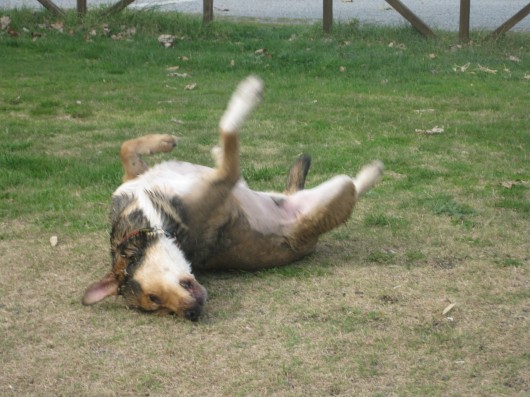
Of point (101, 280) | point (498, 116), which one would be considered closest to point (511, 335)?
point (101, 280)

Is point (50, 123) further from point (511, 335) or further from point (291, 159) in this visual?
point (511, 335)

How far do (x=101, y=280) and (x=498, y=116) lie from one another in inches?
256

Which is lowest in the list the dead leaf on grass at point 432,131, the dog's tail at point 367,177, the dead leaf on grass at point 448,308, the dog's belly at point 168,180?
the dead leaf on grass at point 448,308

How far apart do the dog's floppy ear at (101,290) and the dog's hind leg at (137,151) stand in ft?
4.00

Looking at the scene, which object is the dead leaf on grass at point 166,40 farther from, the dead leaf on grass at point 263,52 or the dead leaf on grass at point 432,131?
the dead leaf on grass at point 432,131

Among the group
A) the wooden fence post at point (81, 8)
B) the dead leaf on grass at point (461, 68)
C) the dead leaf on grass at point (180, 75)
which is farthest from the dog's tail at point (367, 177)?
the wooden fence post at point (81, 8)

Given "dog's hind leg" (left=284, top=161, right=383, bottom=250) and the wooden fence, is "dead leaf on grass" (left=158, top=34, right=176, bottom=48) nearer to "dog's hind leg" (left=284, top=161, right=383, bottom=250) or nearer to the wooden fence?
the wooden fence

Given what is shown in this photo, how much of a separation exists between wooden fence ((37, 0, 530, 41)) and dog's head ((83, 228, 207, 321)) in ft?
33.4

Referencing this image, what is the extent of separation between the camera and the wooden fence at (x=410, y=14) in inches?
573

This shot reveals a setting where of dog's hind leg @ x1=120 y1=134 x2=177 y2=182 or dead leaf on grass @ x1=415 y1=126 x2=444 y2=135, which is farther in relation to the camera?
dead leaf on grass @ x1=415 y1=126 x2=444 y2=135

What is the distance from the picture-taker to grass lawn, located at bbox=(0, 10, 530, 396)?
466 cm

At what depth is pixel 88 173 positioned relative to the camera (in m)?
8.00

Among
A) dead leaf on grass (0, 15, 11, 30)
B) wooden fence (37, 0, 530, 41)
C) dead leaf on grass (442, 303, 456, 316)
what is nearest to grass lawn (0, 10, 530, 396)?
dead leaf on grass (442, 303, 456, 316)

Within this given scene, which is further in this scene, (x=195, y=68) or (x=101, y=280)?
(x=195, y=68)
